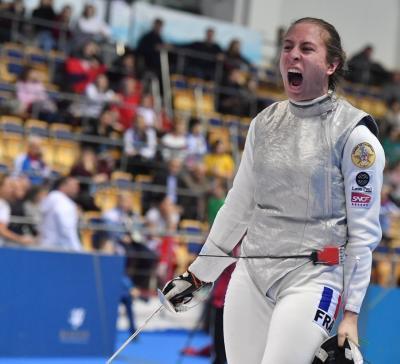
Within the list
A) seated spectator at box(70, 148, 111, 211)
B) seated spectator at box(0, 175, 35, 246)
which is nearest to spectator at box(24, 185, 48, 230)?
seated spectator at box(0, 175, 35, 246)

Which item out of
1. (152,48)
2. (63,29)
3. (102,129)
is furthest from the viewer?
(152,48)

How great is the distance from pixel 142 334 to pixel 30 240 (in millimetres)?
2141

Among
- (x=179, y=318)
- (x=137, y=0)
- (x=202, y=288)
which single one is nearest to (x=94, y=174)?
(x=179, y=318)

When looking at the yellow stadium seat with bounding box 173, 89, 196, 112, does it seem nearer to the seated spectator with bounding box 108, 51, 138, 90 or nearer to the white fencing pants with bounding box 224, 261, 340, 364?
the seated spectator with bounding box 108, 51, 138, 90

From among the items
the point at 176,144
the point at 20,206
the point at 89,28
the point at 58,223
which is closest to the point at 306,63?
the point at 58,223

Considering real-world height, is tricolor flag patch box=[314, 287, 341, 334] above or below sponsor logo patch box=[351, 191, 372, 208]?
below

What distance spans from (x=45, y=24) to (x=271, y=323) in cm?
1076

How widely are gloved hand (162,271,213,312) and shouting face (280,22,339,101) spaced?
0.76m

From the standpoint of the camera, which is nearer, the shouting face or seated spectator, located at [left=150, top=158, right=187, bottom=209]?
the shouting face

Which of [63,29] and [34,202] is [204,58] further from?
[34,202]

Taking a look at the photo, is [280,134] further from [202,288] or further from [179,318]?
[179,318]

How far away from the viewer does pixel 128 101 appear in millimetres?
12508

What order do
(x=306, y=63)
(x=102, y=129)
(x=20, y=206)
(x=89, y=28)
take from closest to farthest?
(x=306, y=63) → (x=20, y=206) → (x=102, y=129) → (x=89, y=28)

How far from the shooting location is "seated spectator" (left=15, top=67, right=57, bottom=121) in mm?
11273
